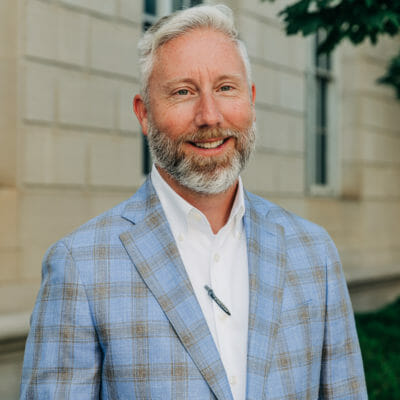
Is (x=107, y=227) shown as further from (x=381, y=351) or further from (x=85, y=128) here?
(x=381, y=351)

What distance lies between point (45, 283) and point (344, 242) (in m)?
8.26

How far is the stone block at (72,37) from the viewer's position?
5570mm

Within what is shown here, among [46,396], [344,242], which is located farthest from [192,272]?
[344,242]

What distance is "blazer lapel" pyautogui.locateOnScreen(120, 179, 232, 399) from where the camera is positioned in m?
1.69

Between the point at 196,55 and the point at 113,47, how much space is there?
442 cm

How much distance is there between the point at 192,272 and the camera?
1882 millimetres

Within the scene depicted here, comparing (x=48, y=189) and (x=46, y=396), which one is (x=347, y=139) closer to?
(x=48, y=189)

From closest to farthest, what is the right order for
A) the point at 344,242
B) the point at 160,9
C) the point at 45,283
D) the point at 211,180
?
the point at 45,283, the point at 211,180, the point at 160,9, the point at 344,242

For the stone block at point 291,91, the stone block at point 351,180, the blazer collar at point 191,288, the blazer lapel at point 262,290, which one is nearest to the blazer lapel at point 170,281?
the blazer collar at point 191,288

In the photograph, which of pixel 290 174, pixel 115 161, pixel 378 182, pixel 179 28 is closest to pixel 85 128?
pixel 115 161

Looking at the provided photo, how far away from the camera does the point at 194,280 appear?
6.12ft

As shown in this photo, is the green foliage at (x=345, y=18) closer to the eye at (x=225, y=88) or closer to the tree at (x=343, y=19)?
the tree at (x=343, y=19)

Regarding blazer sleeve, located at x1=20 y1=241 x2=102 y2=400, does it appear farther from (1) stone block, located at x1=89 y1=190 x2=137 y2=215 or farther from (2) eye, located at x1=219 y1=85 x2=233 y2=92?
(1) stone block, located at x1=89 y1=190 x2=137 y2=215

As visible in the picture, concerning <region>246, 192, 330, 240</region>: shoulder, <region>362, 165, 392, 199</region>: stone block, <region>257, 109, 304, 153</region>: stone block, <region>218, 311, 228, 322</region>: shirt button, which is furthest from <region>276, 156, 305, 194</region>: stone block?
<region>218, 311, 228, 322</region>: shirt button
